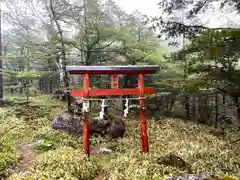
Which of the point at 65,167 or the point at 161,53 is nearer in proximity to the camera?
the point at 65,167

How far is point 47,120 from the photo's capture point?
16703 millimetres

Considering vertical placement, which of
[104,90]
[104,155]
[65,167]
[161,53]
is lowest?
[104,155]

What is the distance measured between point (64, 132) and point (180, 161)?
7.20 meters

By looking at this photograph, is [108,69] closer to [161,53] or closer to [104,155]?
[104,155]

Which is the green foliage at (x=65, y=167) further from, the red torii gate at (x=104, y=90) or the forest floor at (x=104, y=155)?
the red torii gate at (x=104, y=90)

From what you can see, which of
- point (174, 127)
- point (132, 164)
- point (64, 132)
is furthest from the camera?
point (174, 127)

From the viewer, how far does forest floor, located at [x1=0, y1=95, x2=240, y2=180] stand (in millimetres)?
8445

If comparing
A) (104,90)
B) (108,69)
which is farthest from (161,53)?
(104,90)

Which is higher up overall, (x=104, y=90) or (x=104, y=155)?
(x=104, y=90)

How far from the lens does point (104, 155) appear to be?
38.4 feet

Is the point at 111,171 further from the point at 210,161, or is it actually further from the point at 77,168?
the point at 210,161

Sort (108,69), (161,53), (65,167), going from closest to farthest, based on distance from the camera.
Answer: (65,167) → (108,69) → (161,53)

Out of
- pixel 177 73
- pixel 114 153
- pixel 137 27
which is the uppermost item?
pixel 137 27

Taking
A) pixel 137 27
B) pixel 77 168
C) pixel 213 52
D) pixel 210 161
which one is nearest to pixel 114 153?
pixel 77 168
